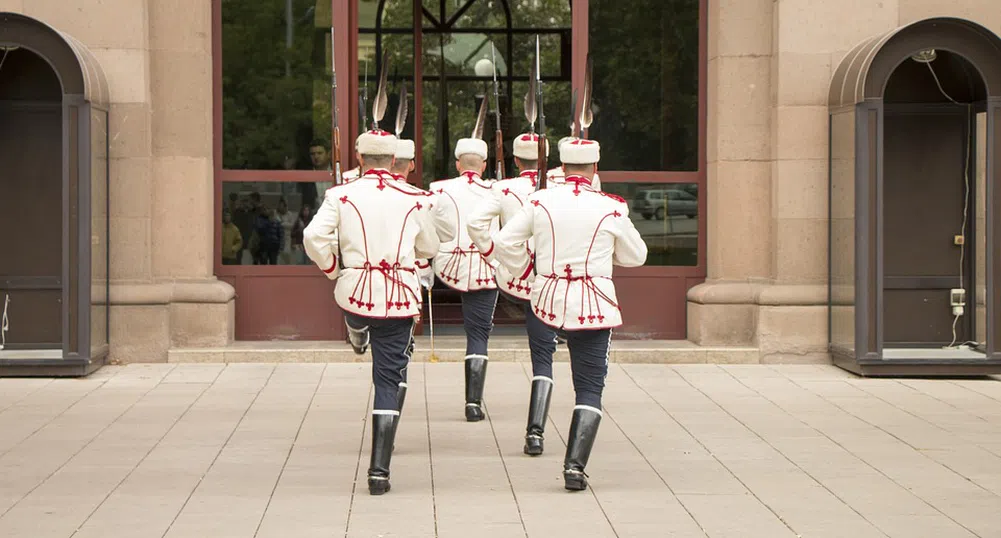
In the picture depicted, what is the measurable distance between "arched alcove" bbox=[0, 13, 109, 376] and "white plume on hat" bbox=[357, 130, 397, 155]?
4.53m

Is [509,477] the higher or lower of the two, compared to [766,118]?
lower

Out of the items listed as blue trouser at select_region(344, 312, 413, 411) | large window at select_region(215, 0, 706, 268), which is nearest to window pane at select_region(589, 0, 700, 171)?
large window at select_region(215, 0, 706, 268)

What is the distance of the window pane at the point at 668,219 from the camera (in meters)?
14.2

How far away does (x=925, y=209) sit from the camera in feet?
45.1

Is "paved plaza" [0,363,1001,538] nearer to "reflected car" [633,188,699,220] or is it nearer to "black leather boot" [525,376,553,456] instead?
"black leather boot" [525,376,553,456]

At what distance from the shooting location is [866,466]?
8.85m

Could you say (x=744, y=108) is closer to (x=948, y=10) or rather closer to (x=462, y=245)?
(x=948, y=10)

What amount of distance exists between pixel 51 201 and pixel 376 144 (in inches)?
235

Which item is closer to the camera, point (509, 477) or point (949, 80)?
point (509, 477)

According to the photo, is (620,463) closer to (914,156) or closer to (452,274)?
(452,274)

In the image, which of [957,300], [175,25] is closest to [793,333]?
[957,300]

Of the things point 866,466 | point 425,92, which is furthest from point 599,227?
point 425,92

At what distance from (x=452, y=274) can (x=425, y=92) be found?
6.67 metres

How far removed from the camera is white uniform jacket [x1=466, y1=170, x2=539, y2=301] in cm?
890
